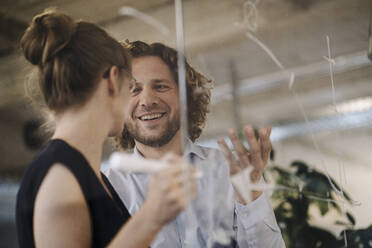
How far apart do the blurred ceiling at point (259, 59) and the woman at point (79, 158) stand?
0.12 metres

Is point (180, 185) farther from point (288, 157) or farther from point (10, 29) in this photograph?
point (288, 157)

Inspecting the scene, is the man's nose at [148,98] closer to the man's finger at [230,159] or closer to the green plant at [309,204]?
the man's finger at [230,159]

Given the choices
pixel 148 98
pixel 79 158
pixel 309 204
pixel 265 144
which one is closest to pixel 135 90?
pixel 148 98

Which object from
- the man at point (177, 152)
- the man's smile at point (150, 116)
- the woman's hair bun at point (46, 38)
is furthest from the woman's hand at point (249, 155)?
the woman's hair bun at point (46, 38)

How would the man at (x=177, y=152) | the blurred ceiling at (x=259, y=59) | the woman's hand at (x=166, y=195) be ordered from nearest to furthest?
the woman's hand at (x=166, y=195) → the man at (x=177, y=152) → the blurred ceiling at (x=259, y=59)

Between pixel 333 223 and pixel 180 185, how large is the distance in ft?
1.71

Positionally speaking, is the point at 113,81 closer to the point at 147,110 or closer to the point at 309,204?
the point at 147,110

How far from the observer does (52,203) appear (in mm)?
456

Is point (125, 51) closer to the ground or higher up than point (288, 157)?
higher up

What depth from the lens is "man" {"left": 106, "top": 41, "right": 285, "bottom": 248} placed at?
548 mm

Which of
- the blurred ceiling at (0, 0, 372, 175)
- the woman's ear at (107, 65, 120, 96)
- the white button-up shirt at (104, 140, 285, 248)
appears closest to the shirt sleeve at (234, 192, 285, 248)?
the white button-up shirt at (104, 140, 285, 248)

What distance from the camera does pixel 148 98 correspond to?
56 centimetres

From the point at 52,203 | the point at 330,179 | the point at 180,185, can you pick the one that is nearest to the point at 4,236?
the point at 52,203

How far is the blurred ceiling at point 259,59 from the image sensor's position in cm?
66
